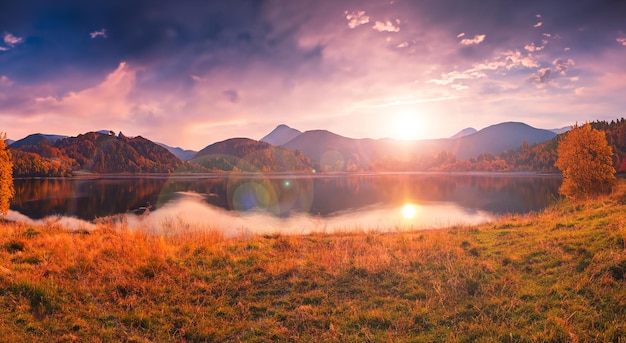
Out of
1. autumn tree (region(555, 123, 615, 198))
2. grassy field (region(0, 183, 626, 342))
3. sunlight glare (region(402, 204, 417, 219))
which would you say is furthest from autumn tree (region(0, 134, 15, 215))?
autumn tree (region(555, 123, 615, 198))

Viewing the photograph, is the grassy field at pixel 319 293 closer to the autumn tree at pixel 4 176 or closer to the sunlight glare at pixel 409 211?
the autumn tree at pixel 4 176

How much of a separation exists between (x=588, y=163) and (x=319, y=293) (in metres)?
46.7

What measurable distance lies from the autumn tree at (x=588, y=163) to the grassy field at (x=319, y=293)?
111 feet

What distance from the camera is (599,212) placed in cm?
1845

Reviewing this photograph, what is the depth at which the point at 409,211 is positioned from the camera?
5862cm

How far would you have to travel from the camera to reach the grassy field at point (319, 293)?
802 centimetres

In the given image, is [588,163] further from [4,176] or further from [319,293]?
[4,176]

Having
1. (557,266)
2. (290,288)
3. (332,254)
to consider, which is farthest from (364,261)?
(557,266)

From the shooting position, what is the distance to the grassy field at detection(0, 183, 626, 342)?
8.02 m

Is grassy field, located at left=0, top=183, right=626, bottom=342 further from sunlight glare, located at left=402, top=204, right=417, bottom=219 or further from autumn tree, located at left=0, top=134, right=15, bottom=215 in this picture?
sunlight glare, located at left=402, top=204, right=417, bottom=219

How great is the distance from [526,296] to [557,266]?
2.76 m

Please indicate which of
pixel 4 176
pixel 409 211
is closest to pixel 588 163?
pixel 409 211

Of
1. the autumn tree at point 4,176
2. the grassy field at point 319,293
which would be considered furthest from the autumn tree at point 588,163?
the autumn tree at point 4,176

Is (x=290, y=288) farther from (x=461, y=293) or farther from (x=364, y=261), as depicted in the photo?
(x=461, y=293)
